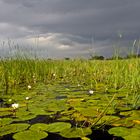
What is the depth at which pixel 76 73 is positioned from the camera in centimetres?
1135

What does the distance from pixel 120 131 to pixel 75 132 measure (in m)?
0.47

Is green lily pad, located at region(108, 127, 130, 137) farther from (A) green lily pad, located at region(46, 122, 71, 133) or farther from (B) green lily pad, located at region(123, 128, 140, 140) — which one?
(A) green lily pad, located at region(46, 122, 71, 133)

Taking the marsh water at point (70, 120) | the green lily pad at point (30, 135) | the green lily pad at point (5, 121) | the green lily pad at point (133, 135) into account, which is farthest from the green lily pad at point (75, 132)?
the green lily pad at point (5, 121)

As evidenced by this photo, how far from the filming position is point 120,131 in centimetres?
298

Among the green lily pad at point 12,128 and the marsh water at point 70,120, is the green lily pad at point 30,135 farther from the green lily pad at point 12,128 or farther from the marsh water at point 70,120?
the green lily pad at point 12,128

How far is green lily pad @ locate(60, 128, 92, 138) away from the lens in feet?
9.36

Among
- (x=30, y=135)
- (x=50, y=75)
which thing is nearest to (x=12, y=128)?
(x=30, y=135)

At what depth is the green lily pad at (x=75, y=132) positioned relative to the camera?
285 centimetres

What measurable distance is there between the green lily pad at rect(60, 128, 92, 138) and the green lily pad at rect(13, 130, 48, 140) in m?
0.20

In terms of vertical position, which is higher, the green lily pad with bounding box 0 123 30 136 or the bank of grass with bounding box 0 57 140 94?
the bank of grass with bounding box 0 57 140 94

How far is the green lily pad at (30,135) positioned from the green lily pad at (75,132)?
20cm

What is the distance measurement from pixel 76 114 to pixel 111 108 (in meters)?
0.61

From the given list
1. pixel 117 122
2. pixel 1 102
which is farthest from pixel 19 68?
pixel 117 122

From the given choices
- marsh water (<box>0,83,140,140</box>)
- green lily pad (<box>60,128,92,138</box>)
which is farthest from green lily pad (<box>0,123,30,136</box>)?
green lily pad (<box>60,128,92,138</box>)
